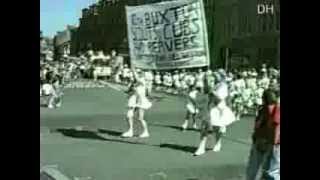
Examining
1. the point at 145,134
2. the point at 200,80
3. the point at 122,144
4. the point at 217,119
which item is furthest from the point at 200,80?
the point at 145,134

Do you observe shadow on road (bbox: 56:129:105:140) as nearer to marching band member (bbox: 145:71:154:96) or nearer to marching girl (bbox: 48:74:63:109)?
marching girl (bbox: 48:74:63:109)

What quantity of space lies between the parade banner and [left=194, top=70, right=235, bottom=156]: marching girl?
1299 millimetres

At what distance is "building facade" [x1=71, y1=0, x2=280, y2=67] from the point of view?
401 cm

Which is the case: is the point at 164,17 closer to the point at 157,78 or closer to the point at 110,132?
the point at 157,78

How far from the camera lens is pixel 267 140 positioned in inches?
155

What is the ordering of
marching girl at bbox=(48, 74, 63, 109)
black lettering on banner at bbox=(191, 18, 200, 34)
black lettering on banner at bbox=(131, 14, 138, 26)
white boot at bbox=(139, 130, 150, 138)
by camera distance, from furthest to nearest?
white boot at bbox=(139, 130, 150, 138) < marching girl at bbox=(48, 74, 63, 109) < black lettering on banner at bbox=(131, 14, 138, 26) < black lettering on banner at bbox=(191, 18, 200, 34)

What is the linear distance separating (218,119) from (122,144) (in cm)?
78

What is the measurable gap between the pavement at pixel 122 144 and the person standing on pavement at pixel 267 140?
293 millimetres

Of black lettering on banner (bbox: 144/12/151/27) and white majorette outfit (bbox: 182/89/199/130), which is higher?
black lettering on banner (bbox: 144/12/151/27)

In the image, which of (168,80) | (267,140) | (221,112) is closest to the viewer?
(267,140)

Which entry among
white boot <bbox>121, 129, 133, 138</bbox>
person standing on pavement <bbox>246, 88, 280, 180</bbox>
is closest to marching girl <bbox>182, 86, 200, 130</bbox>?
white boot <bbox>121, 129, 133, 138</bbox>

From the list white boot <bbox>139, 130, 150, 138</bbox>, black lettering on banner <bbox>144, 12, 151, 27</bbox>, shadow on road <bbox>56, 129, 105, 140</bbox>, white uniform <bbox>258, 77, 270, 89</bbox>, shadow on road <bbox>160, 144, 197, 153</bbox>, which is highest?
black lettering on banner <bbox>144, 12, 151, 27</bbox>
